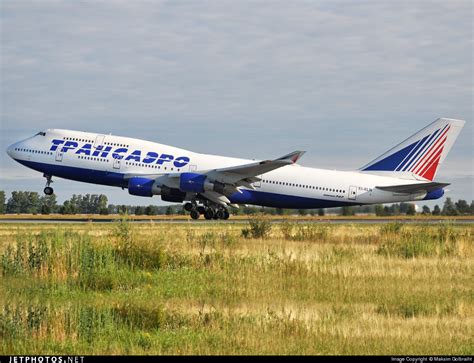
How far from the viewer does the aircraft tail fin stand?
45.1 m

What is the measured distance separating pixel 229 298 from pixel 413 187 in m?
31.2

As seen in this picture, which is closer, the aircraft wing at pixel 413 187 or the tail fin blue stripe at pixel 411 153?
the aircraft wing at pixel 413 187

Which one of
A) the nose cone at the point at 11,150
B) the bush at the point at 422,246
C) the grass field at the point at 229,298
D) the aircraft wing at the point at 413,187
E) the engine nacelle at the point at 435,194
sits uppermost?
the nose cone at the point at 11,150

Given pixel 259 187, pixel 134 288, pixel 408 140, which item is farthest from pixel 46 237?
pixel 408 140

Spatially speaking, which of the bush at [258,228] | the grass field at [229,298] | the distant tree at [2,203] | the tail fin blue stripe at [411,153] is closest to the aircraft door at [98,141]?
the bush at [258,228]

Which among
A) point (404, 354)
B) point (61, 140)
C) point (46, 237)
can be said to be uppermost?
point (61, 140)

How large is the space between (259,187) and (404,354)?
3353cm

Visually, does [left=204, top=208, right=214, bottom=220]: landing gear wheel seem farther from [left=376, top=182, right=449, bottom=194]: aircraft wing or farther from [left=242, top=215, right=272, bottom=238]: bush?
[left=242, top=215, right=272, bottom=238]: bush

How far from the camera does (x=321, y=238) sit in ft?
90.1

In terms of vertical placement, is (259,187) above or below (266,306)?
above

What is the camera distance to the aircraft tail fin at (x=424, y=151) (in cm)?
4506

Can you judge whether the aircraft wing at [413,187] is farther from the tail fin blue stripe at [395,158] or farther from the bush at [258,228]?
the bush at [258,228]

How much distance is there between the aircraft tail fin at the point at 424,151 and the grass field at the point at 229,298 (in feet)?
74.6

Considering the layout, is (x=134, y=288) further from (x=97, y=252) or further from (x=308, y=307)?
(x=308, y=307)
